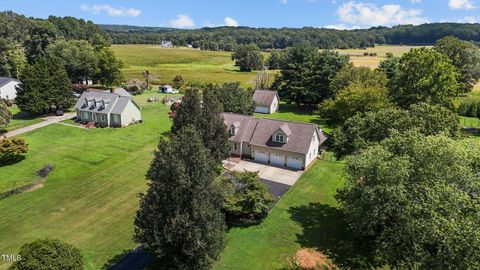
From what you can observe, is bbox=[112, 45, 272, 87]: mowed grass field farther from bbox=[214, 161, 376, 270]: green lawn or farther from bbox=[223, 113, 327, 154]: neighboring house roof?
bbox=[214, 161, 376, 270]: green lawn

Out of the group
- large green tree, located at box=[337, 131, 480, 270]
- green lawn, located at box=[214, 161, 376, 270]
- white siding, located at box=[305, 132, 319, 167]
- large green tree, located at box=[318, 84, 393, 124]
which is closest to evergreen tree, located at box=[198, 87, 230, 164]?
green lawn, located at box=[214, 161, 376, 270]

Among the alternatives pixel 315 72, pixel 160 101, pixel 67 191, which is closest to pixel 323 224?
pixel 67 191

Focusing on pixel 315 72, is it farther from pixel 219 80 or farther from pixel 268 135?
pixel 219 80

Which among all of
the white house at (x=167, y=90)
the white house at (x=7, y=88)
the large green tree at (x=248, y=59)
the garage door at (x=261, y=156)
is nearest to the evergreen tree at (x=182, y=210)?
the garage door at (x=261, y=156)

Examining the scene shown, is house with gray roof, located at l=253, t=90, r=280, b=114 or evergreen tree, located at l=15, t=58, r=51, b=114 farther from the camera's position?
house with gray roof, located at l=253, t=90, r=280, b=114

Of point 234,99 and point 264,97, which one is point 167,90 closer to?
point 264,97

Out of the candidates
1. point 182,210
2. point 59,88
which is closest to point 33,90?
point 59,88
